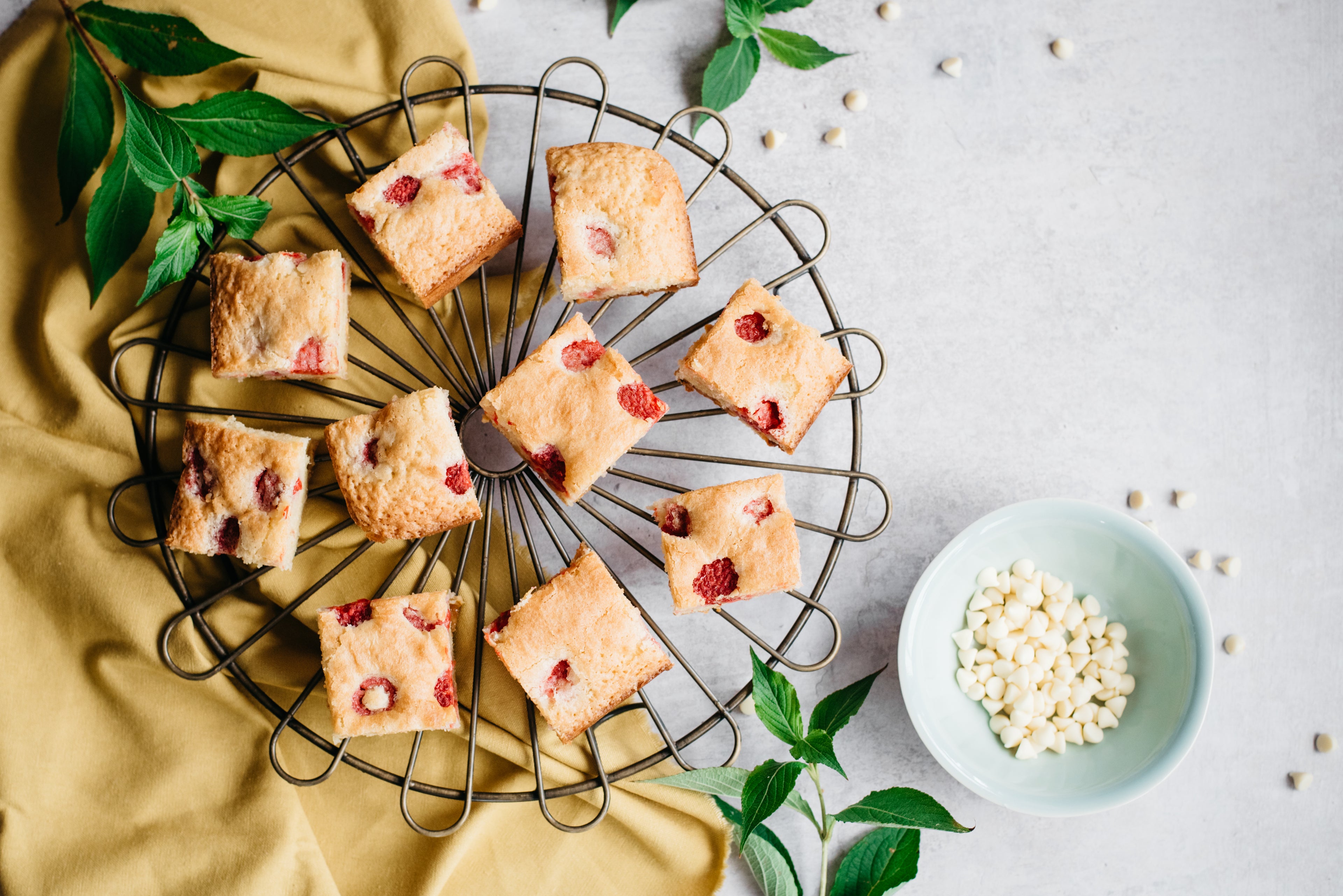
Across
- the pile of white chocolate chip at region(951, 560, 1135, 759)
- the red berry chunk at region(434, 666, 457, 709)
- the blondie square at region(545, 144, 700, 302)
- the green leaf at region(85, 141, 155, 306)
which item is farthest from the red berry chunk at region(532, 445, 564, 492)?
the pile of white chocolate chip at region(951, 560, 1135, 759)

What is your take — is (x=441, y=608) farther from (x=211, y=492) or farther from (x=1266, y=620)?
(x=1266, y=620)

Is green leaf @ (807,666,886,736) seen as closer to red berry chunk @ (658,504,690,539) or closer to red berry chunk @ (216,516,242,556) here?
red berry chunk @ (658,504,690,539)

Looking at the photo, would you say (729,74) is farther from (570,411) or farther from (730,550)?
(730,550)

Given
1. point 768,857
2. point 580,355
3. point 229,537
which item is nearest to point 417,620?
point 229,537

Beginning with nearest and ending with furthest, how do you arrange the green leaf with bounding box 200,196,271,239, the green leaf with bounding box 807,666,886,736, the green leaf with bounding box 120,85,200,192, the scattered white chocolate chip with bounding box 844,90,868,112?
1. the green leaf with bounding box 120,85,200,192
2. the green leaf with bounding box 200,196,271,239
3. the green leaf with bounding box 807,666,886,736
4. the scattered white chocolate chip with bounding box 844,90,868,112

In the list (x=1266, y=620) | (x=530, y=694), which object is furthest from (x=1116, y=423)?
(x=530, y=694)
